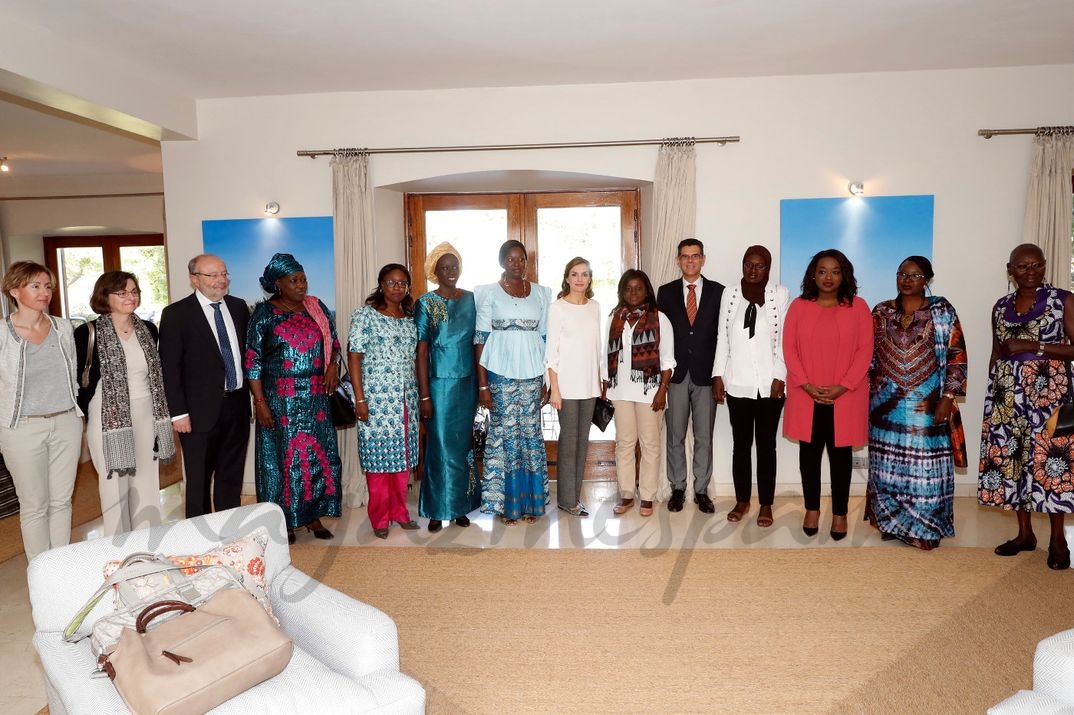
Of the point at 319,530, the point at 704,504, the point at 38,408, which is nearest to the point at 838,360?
the point at 704,504

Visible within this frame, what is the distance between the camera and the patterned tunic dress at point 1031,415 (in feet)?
13.1

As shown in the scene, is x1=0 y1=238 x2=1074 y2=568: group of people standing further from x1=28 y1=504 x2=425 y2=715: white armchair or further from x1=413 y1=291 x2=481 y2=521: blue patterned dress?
x1=28 y1=504 x2=425 y2=715: white armchair

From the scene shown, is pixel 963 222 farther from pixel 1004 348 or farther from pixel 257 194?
pixel 257 194

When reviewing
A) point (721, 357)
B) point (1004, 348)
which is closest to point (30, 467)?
point (721, 357)

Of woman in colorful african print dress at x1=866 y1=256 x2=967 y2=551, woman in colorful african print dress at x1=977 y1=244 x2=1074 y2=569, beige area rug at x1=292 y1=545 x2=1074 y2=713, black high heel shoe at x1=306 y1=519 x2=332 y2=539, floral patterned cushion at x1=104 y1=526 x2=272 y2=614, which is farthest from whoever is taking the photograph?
black high heel shoe at x1=306 y1=519 x2=332 y2=539

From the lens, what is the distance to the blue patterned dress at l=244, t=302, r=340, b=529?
14.1 ft

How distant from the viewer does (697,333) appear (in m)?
4.90

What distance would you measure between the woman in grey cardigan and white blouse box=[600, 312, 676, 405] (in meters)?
3.13

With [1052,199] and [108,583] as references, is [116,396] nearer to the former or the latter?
[108,583]

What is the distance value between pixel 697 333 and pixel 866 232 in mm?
1600

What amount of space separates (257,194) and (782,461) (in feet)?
14.7

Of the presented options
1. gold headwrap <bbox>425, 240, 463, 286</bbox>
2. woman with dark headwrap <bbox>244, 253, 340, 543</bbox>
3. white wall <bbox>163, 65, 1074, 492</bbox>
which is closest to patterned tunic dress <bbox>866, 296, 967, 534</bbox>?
white wall <bbox>163, 65, 1074, 492</bbox>

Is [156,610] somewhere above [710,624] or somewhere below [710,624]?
above

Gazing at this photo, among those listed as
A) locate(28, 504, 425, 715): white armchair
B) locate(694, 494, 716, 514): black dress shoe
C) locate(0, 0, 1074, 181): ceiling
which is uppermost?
locate(0, 0, 1074, 181): ceiling
